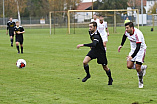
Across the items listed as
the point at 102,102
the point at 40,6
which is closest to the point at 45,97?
the point at 102,102

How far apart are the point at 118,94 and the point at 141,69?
1465 mm

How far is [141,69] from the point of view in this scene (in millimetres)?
9211

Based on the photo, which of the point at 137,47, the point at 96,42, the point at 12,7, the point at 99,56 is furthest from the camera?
the point at 12,7

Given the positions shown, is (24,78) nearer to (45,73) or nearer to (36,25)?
(45,73)

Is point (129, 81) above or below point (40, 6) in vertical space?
below

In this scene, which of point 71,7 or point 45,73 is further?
point 71,7

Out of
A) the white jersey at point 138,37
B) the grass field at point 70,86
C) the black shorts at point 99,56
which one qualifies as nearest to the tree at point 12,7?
the grass field at point 70,86

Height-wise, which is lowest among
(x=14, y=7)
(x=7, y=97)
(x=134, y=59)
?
(x=7, y=97)

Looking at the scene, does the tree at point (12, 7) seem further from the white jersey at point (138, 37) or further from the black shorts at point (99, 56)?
the white jersey at point (138, 37)

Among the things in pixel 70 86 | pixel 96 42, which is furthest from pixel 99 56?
pixel 70 86

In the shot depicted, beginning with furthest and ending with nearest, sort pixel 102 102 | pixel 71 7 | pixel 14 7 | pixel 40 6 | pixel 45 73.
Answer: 1. pixel 40 6
2. pixel 71 7
3. pixel 14 7
4. pixel 45 73
5. pixel 102 102

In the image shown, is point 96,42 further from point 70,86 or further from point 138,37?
point 70,86


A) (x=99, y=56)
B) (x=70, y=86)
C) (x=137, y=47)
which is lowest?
(x=70, y=86)

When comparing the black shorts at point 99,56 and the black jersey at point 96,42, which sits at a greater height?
the black jersey at point 96,42
